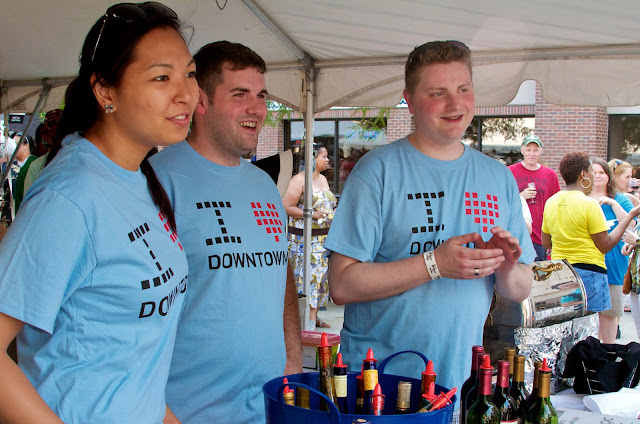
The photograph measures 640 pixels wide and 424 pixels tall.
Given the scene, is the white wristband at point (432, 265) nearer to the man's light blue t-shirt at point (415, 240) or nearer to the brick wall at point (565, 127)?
the man's light blue t-shirt at point (415, 240)

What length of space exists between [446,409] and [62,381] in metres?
0.73

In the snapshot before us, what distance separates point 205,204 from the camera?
6.28 ft

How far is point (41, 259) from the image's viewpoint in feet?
3.63

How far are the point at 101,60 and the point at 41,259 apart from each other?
0.47 meters

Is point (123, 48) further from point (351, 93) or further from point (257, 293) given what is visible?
point (351, 93)

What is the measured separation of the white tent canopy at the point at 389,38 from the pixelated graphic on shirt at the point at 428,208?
1881 millimetres

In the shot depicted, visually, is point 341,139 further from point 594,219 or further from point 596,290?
point 596,290

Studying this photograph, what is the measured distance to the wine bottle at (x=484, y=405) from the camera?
1.41 metres

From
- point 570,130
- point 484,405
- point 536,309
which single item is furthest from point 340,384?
point 570,130

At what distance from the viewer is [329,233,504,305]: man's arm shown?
1.75 meters

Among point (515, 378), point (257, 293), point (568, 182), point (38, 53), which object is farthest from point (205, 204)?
point (568, 182)

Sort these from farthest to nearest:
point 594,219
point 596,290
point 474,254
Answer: point 594,219 < point 596,290 < point 474,254

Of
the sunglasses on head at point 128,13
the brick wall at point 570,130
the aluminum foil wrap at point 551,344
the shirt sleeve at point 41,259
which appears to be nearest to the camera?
the shirt sleeve at point 41,259

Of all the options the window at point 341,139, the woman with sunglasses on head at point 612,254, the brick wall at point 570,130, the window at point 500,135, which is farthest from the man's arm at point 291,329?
the window at point 341,139
